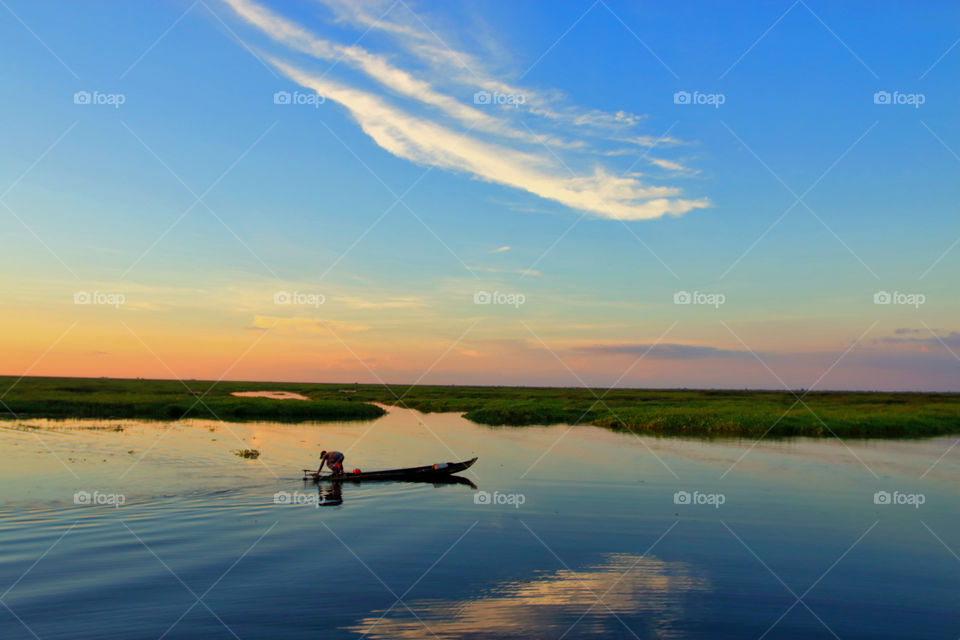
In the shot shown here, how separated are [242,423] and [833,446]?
4578 cm

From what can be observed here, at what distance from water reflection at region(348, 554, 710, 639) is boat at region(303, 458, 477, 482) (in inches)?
550

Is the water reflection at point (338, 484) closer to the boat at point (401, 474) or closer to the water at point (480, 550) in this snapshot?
the boat at point (401, 474)

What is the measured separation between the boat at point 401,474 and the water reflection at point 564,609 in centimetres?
1398

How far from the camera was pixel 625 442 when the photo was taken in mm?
43531

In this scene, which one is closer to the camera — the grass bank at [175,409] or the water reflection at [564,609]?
the water reflection at [564,609]

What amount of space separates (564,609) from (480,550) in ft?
15.6

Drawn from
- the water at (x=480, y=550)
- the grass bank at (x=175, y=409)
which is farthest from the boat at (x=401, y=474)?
the grass bank at (x=175, y=409)

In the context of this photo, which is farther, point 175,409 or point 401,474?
point 175,409

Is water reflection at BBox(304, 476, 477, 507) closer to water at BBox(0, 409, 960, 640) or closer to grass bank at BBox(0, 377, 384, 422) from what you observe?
water at BBox(0, 409, 960, 640)

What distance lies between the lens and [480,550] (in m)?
17.5

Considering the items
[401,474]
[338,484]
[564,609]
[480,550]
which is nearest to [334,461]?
[338,484]

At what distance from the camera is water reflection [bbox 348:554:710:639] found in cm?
1190

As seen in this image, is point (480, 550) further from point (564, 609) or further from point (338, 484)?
point (338, 484)

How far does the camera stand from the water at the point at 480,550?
1240cm
